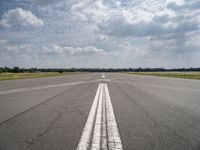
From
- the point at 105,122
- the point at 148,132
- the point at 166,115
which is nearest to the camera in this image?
the point at 148,132

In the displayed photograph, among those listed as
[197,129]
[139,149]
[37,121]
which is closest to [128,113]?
[197,129]

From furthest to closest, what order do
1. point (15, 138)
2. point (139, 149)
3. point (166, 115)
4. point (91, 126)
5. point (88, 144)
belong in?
point (166, 115)
point (91, 126)
point (15, 138)
point (88, 144)
point (139, 149)

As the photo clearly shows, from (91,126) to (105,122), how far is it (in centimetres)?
60

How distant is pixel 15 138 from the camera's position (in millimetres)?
4609

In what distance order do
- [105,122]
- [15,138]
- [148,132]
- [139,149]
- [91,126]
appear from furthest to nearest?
1. [105,122]
2. [91,126]
3. [148,132]
4. [15,138]
5. [139,149]

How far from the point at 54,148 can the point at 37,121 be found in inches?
93.4

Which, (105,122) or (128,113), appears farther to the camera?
(128,113)

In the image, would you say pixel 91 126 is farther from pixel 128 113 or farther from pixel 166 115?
pixel 166 115

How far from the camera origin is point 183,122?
608 centimetres

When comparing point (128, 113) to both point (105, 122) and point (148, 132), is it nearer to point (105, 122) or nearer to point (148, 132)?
point (105, 122)

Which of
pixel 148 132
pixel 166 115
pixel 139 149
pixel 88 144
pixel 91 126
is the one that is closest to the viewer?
pixel 139 149

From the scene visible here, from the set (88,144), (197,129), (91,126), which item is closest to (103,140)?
(88,144)

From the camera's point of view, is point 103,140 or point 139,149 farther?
point 103,140

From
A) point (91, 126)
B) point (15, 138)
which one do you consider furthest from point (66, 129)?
point (15, 138)
